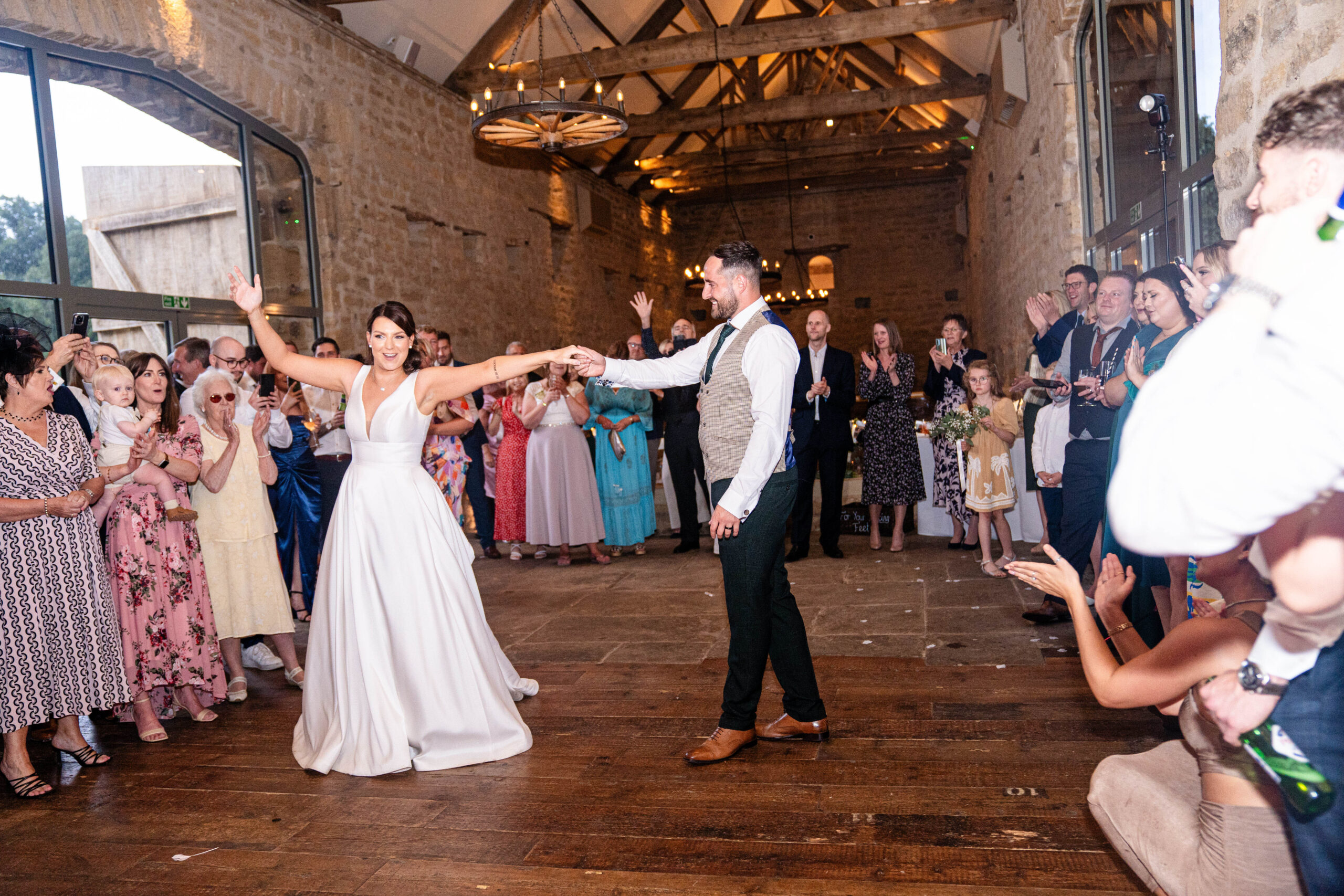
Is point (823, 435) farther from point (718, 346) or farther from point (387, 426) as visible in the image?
point (387, 426)

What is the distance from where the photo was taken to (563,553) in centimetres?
641

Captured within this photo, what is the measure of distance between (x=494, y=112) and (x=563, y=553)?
130 inches

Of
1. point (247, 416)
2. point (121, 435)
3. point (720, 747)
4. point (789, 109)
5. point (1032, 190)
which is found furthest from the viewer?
point (789, 109)

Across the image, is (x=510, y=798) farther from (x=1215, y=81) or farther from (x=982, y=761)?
(x=1215, y=81)

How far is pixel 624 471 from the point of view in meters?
6.54

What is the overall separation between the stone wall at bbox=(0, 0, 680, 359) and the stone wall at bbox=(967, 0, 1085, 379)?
19.5 feet

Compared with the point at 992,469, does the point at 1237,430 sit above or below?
above

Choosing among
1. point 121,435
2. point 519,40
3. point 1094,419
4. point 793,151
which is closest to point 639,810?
point 1094,419

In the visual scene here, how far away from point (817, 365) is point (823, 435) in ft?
1.53

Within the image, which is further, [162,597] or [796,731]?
[162,597]

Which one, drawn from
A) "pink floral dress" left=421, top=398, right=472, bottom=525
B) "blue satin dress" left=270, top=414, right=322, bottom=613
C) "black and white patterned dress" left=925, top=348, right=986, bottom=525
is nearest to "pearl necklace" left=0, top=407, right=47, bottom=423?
"blue satin dress" left=270, top=414, right=322, bottom=613

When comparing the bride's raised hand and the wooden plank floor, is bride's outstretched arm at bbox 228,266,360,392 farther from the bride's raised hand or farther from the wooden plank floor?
the wooden plank floor

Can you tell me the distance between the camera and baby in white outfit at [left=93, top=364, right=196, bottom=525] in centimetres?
345

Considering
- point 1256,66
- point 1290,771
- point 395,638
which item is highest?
point 1256,66
